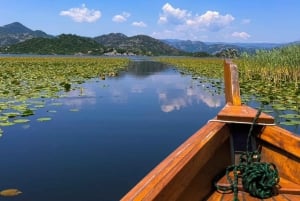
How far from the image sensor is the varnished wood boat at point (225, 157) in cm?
235

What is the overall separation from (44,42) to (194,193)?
126 meters

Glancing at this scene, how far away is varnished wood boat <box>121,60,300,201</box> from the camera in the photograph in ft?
7.71

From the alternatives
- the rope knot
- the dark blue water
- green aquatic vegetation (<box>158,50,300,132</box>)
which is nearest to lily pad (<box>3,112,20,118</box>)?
the dark blue water

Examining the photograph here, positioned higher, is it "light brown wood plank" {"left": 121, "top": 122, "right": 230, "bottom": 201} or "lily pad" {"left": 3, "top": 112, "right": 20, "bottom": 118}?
"light brown wood plank" {"left": 121, "top": 122, "right": 230, "bottom": 201}

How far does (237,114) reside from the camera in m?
3.53

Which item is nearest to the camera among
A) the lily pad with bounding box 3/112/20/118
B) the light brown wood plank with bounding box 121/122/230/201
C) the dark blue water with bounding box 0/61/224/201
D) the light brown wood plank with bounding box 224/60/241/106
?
the light brown wood plank with bounding box 121/122/230/201

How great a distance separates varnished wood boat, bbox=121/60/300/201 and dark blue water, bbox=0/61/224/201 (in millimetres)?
1467

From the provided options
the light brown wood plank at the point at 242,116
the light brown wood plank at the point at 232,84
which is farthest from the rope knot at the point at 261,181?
the light brown wood plank at the point at 232,84

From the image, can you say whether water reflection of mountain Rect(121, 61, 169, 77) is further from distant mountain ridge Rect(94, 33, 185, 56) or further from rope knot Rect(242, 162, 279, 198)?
distant mountain ridge Rect(94, 33, 185, 56)

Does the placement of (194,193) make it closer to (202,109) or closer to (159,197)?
(159,197)

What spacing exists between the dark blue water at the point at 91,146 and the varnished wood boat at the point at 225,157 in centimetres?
147

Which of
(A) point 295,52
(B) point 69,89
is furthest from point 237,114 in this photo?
(A) point 295,52

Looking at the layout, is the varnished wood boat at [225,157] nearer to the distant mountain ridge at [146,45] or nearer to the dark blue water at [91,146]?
the dark blue water at [91,146]

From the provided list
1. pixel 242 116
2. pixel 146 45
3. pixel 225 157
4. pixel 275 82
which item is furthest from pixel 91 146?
pixel 146 45
